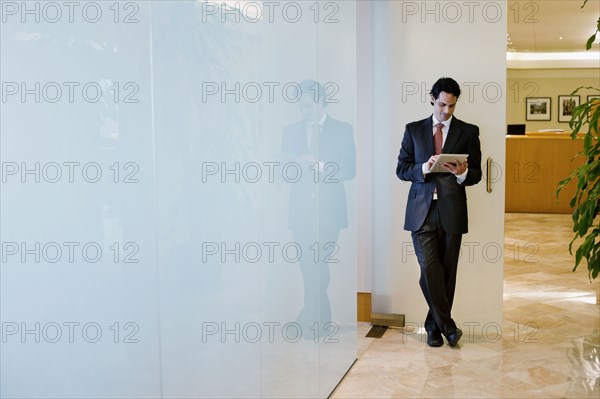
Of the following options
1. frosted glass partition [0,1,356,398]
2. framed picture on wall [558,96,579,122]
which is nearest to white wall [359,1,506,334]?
frosted glass partition [0,1,356,398]

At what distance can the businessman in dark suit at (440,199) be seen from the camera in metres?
5.29

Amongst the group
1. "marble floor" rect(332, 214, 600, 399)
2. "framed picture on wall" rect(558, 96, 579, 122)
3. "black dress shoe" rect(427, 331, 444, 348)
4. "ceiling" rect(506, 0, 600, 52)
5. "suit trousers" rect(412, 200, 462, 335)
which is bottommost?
"marble floor" rect(332, 214, 600, 399)

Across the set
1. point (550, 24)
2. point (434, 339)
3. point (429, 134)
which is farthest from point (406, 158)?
point (550, 24)

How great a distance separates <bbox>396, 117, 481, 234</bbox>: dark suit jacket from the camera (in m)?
5.29

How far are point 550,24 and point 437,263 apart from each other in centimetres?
894

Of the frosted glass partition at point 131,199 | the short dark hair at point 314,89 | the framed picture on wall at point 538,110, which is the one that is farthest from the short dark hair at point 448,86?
the framed picture on wall at point 538,110

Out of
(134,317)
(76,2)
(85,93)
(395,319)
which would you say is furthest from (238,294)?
(395,319)

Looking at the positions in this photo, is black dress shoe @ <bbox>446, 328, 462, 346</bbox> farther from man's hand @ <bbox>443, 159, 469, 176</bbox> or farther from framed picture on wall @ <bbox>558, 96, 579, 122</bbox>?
framed picture on wall @ <bbox>558, 96, 579, 122</bbox>

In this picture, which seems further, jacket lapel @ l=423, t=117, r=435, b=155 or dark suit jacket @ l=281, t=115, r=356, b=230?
jacket lapel @ l=423, t=117, r=435, b=155

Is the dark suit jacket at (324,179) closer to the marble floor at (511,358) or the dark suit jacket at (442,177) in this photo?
the dark suit jacket at (442,177)

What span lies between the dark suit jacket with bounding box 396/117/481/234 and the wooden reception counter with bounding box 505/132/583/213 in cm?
837

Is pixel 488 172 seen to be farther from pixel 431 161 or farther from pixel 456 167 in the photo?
pixel 431 161

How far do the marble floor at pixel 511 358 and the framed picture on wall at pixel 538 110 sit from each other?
42.2ft

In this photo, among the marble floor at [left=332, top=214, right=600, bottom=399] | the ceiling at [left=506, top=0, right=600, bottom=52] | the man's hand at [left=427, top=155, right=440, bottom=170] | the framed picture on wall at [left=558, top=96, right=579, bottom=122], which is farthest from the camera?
the framed picture on wall at [left=558, top=96, right=579, bottom=122]
